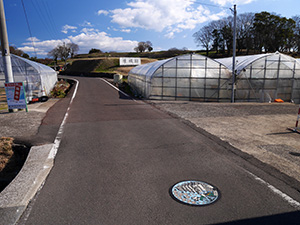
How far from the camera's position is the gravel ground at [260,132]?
6711 millimetres

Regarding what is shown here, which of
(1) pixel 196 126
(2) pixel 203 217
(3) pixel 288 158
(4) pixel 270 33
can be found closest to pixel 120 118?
(1) pixel 196 126

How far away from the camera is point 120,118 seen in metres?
12.5

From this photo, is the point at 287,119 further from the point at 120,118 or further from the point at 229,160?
the point at 120,118

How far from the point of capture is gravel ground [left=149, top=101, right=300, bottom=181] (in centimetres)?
671

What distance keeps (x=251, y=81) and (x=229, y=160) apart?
15634 millimetres

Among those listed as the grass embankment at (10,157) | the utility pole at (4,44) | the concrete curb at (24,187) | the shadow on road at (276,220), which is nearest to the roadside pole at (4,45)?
the utility pole at (4,44)

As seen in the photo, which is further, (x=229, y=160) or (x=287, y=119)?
(x=287, y=119)

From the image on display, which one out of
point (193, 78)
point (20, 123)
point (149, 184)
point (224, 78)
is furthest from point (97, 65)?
point (149, 184)

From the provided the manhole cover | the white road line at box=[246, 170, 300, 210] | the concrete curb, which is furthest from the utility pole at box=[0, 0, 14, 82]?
the white road line at box=[246, 170, 300, 210]

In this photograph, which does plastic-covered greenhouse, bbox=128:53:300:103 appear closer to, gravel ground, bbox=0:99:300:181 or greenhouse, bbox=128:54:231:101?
greenhouse, bbox=128:54:231:101

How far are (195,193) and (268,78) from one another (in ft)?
61.4

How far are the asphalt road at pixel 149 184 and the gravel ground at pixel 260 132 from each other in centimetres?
83

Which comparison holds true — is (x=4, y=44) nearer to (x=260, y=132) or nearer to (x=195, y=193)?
(x=195, y=193)

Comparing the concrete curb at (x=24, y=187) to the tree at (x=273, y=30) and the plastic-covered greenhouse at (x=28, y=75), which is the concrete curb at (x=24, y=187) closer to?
the plastic-covered greenhouse at (x=28, y=75)
